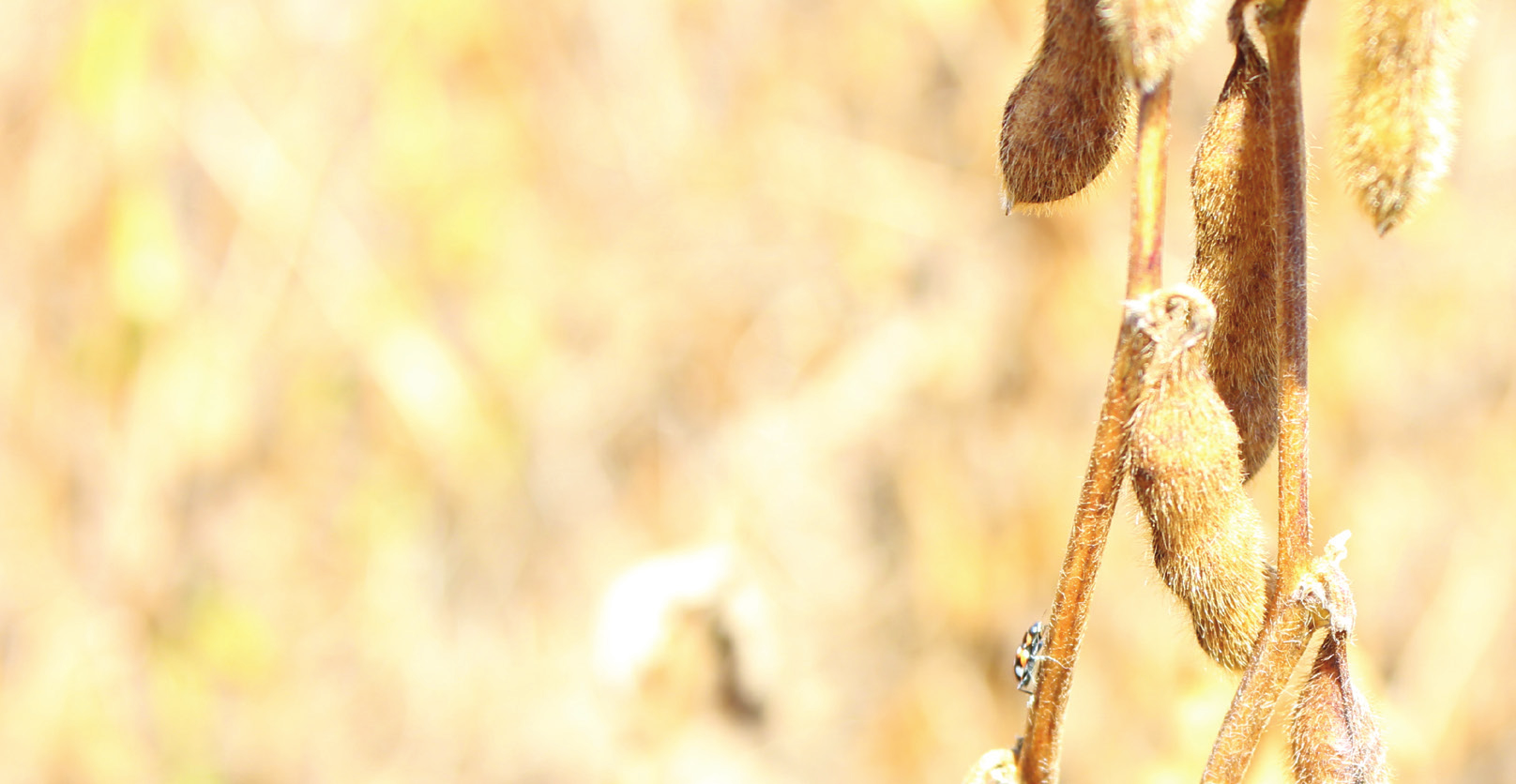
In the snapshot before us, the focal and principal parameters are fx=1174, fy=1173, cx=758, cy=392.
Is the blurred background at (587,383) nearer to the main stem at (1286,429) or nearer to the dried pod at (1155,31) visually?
the main stem at (1286,429)

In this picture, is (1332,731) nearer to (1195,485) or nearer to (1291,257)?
(1195,485)

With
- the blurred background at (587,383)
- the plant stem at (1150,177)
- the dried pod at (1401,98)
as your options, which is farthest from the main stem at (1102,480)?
the blurred background at (587,383)

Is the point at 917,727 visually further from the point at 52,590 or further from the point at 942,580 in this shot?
the point at 52,590

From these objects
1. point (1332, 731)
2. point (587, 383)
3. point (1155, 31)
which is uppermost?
point (587, 383)

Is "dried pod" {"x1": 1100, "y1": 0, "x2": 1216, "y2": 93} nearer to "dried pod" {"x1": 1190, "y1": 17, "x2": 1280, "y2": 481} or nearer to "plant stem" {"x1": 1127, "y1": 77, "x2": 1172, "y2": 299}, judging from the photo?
"plant stem" {"x1": 1127, "y1": 77, "x2": 1172, "y2": 299}

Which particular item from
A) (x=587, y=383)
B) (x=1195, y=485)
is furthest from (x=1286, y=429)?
(x=587, y=383)
